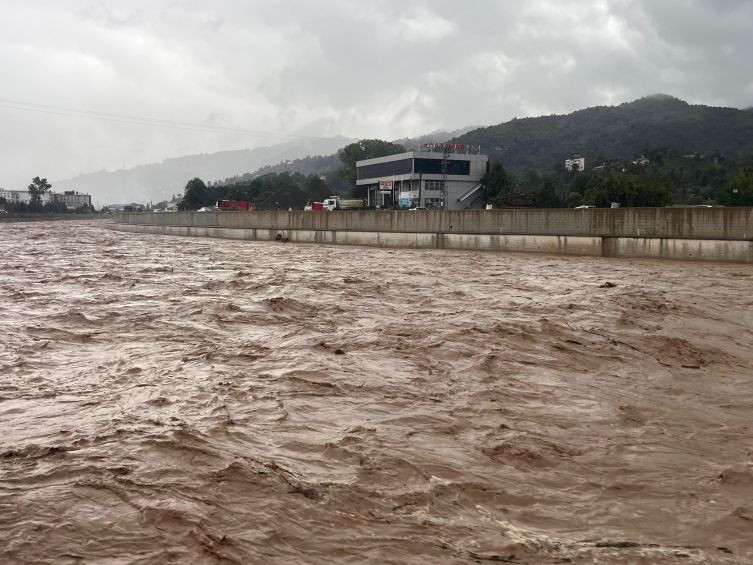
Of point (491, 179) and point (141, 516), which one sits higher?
point (491, 179)

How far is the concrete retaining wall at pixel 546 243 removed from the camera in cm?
2555

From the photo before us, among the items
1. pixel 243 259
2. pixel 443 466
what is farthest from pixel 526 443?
pixel 243 259

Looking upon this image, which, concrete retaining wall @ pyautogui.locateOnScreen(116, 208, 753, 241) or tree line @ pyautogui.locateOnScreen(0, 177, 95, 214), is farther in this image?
tree line @ pyautogui.locateOnScreen(0, 177, 95, 214)

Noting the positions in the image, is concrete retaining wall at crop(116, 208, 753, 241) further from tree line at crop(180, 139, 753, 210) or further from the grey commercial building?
the grey commercial building

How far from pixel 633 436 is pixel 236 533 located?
11.7 ft

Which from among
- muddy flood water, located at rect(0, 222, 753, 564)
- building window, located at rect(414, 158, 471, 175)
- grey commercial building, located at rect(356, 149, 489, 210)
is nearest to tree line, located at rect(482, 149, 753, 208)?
grey commercial building, located at rect(356, 149, 489, 210)

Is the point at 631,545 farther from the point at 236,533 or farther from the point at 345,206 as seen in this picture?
the point at 345,206

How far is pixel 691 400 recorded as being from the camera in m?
6.93

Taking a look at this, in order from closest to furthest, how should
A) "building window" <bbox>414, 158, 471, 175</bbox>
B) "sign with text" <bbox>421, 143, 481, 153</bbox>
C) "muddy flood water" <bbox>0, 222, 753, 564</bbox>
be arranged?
1. "muddy flood water" <bbox>0, 222, 753, 564</bbox>
2. "building window" <bbox>414, 158, 471, 175</bbox>
3. "sign with text" <bbox>421, 143, 481, 153</bbox>

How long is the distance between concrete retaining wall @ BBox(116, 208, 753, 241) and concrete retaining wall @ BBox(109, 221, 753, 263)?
21 cm

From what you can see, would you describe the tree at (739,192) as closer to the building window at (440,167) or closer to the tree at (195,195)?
the building window at (440,167)

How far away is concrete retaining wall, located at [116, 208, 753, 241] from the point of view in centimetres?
2569

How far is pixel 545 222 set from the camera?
107 ft

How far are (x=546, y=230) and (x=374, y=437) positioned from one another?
1110 inches
